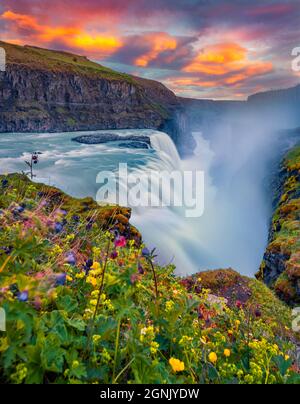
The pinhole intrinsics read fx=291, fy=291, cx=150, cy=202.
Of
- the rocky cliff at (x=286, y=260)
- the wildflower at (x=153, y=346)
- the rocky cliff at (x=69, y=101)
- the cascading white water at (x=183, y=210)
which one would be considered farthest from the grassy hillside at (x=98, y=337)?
the rocky cliff at (x=69, y=101)

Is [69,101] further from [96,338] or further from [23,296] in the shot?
[23,296]

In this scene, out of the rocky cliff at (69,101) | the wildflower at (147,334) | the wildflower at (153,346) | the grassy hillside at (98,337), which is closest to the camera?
the grassy hillside at (98,337)

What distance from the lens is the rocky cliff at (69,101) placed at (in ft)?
319

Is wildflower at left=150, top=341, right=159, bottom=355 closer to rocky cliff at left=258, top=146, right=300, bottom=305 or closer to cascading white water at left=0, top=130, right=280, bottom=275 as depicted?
cascading white water at left=0, top=130, right=280, bottom=275

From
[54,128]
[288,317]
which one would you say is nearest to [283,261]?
[288,317]

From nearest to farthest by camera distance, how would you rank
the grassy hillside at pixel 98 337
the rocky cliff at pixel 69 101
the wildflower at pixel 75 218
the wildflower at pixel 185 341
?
the grassy hillside at pixel 98 337 < the wildflower at pixel 185 341 < the wildflower at pixel 75 218 < the rocky cliff at pixel 69 101

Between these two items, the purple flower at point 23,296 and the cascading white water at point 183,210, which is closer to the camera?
the purple flower at point 23,296

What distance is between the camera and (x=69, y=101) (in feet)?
388

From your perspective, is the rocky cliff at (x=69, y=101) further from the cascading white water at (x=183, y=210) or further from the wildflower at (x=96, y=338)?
the wildflower at (x=96, y=338)

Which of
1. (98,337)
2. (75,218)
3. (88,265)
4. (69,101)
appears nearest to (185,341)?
(98,337)

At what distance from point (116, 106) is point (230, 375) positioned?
131426 millimetres

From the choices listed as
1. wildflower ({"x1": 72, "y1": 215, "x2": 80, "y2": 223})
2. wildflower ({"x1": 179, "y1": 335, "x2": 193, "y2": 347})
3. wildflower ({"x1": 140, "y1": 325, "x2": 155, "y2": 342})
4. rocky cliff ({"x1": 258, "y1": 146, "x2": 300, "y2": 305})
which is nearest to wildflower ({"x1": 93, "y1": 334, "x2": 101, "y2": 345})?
wildflower ({"x1": 140, "y1": 325, "x2": 155, "y2": 342})
